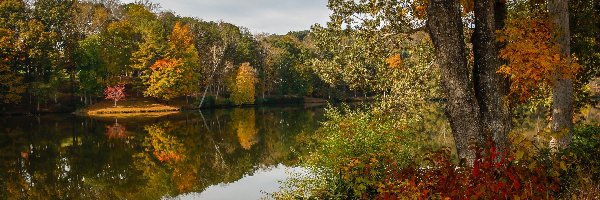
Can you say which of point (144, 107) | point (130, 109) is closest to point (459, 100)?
point (130, 109)

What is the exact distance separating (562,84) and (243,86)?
61.4 m

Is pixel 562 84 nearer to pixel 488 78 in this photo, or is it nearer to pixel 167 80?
pixel 488 78

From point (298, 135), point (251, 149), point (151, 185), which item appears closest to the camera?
point (151, 185)

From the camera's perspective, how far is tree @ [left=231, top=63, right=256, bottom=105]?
231ft

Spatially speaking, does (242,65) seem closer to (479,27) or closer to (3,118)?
(3,118)

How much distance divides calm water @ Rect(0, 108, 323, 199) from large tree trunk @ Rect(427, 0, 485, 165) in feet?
18.1

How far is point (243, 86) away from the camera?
70.9 m

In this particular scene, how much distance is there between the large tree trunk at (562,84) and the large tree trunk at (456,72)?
440cm

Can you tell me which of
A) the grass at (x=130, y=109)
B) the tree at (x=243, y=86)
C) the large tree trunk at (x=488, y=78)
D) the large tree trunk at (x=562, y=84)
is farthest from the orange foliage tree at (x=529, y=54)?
the tree at (x=243, y=86)

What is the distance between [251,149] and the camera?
95.3ft

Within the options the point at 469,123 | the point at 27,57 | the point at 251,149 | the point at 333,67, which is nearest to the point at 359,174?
the point at 469,123

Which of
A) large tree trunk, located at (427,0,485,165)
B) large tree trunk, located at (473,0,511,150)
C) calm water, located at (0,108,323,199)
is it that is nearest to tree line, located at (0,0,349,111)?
calm water, located at (0,108,323,199)

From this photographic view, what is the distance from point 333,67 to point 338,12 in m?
1.80

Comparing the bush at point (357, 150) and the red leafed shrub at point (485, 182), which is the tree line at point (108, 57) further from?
the red leafed shrub at point (485, 182)
